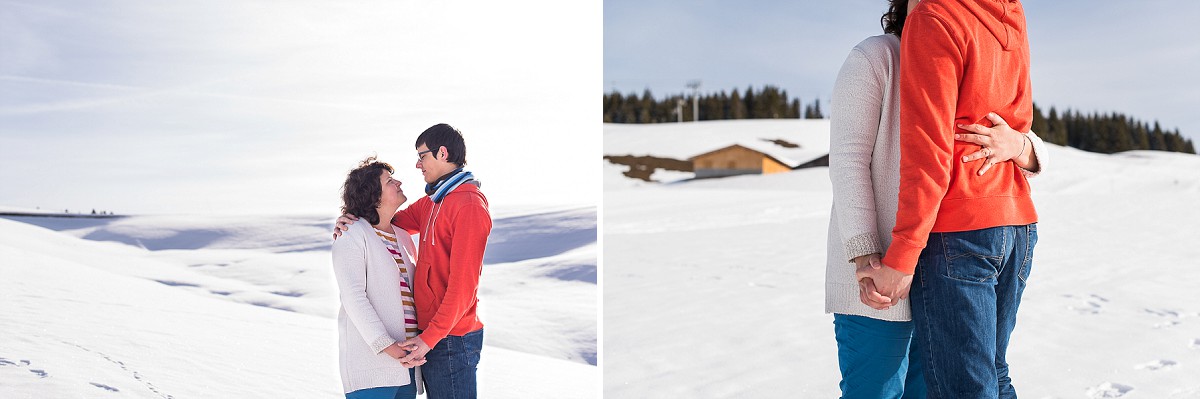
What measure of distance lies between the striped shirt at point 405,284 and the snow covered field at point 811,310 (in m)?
1.08

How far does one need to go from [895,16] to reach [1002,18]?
0.18 m

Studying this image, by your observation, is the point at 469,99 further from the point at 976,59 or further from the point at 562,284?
the point at 976,59

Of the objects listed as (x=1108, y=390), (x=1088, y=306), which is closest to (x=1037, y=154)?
(x=1108, y=390)

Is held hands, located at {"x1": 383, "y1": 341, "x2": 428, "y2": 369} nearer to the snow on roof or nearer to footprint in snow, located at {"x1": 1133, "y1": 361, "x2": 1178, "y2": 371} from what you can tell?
footprint in snow, located at {"x1": 1133, "y1": 361, "x2": 1178, "y2": 371}

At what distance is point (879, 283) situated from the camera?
1.23 metres

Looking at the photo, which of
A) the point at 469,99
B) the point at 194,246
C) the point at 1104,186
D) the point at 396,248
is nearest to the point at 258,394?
the point at 194,246

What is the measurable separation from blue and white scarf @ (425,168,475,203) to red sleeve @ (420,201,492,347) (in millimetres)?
79

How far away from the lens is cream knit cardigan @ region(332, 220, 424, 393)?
1853 mm

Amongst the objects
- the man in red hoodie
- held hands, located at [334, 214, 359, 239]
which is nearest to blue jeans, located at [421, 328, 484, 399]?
held hands, located at [334, 214, 359, 239]

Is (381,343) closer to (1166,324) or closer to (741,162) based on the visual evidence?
(1166,324)

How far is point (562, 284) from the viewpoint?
5.19m

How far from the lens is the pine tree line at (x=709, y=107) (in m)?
49.1

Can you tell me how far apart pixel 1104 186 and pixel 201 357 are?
14.9 metres

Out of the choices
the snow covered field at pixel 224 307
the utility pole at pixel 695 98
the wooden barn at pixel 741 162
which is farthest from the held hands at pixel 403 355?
the utility pole at pixel 695 98
